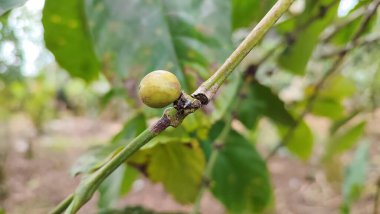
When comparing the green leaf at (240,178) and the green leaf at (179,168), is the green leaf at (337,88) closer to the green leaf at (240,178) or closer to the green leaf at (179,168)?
the green leaf at (240,178)

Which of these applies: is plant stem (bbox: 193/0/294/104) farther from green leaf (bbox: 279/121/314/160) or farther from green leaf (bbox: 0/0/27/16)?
green leaf (bbox: 279/121/314/160)

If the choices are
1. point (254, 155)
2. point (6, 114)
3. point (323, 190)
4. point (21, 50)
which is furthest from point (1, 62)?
point (323, 190)

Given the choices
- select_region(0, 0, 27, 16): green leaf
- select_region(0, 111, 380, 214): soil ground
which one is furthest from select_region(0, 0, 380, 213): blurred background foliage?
select_region(0, 111, 380, 214): soil ground

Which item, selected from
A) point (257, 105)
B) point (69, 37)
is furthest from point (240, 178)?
point (69, 37)

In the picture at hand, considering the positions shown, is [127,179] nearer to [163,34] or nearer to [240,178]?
[240,178]

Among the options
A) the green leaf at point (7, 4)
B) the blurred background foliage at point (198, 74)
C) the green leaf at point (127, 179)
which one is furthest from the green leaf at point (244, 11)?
the green leaf at point (7, 4)

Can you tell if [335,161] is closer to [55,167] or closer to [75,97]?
[55,167]
